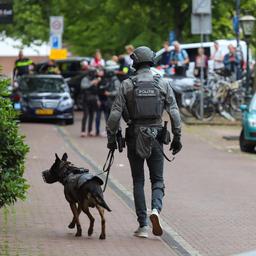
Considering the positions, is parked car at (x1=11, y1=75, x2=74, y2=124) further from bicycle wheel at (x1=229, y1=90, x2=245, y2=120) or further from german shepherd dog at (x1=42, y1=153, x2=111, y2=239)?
german shepherd dog at (x1=42, y1=153, x2=111, y2=239)

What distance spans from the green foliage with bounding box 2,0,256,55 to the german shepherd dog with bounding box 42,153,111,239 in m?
23.0

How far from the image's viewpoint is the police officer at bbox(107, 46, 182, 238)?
8945mm

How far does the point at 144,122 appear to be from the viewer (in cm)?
902

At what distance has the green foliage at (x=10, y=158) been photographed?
8.39m

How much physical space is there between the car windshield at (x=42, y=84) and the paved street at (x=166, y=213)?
9.31 meters

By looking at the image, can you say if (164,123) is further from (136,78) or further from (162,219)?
(162,219)

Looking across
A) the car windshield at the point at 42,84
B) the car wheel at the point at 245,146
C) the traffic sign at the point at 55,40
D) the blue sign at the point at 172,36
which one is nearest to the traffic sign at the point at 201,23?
the car windshield at the point at 42,84

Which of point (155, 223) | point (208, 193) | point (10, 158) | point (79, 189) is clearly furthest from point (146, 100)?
point (208, 193)

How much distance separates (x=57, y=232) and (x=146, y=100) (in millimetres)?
1689

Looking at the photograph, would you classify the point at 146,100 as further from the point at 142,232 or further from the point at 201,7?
the point at 201,7

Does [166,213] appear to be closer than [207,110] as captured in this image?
Yes

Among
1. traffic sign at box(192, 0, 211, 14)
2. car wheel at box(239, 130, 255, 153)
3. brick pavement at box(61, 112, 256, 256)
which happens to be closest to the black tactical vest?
brick pavement at box(61, 112, 256, 256)

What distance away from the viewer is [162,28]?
125 feet

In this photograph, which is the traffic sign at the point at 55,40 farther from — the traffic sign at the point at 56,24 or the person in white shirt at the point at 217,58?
the person in white shirt at the point at 217,58
